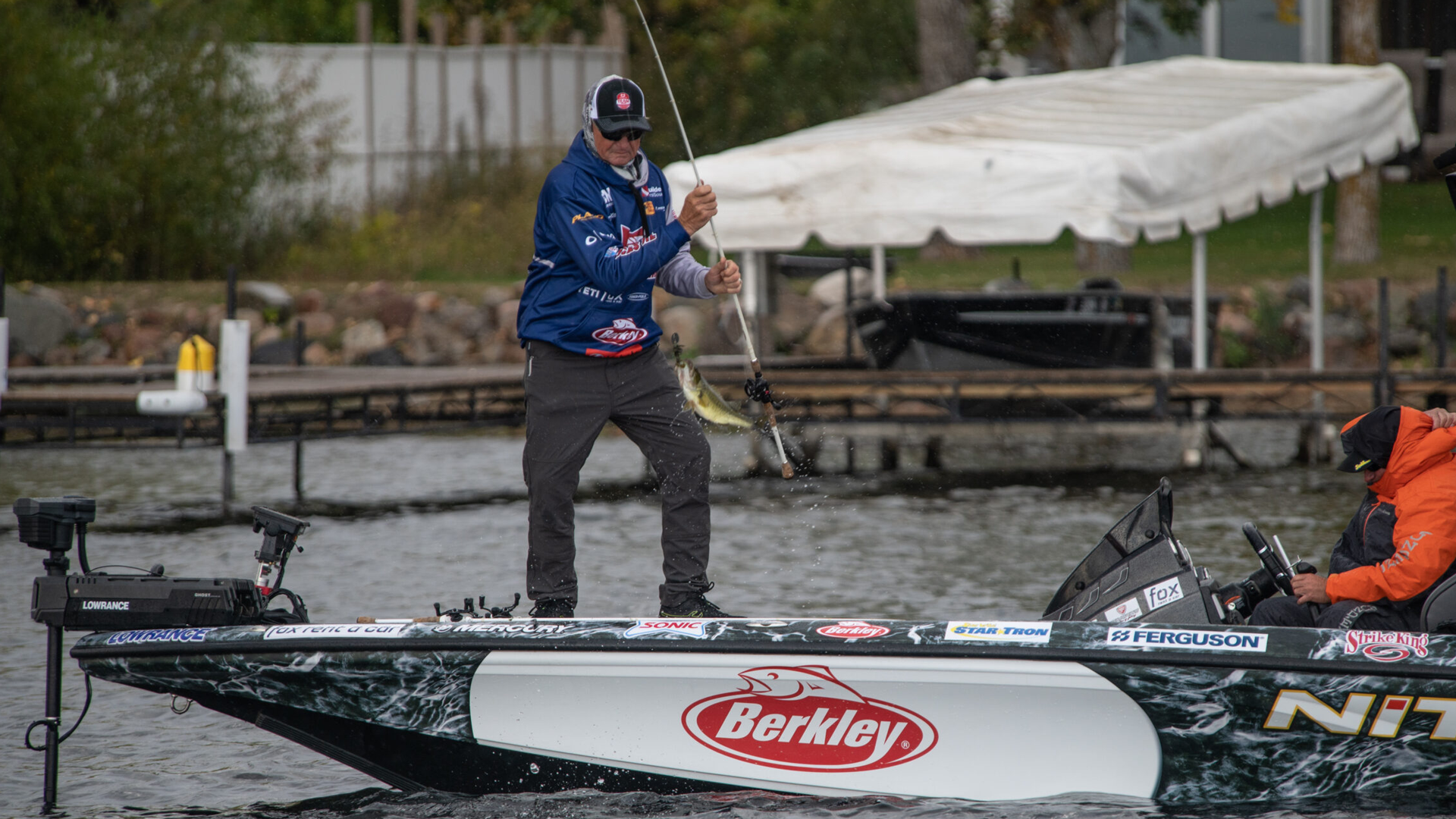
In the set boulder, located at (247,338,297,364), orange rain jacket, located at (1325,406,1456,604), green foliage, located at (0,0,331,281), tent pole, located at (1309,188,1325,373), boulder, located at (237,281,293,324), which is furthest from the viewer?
green foliage, located at (0,0,331,281)

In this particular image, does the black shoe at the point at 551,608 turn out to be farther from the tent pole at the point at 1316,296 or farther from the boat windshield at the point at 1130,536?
the tent pole at the point at 1316,296

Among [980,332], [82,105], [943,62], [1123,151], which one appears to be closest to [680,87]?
[943,62]

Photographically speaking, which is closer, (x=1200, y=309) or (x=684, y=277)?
(x=684, y=277)

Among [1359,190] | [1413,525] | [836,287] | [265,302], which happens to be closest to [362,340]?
[265,302]

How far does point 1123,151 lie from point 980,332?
2217 millimetres

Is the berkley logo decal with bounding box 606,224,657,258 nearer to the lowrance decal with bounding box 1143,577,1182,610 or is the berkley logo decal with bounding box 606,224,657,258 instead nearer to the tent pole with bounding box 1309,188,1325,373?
the lowrance decal with bounding box 1143,577,1182,610

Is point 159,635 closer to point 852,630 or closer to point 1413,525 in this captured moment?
point 852,630

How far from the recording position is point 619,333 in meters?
5.22

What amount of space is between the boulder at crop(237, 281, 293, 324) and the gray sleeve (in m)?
11.8

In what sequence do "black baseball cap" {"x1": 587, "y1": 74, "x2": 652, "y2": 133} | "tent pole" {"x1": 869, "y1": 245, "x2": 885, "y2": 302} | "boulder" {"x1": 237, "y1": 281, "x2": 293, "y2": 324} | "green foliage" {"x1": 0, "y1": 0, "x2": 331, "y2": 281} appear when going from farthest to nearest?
"green foliage" {"x1": 0, "y1": 0, "x2": 331, "y2": 281}, "boulder" {"x1": 237, "y1": 281, "x2": 293, "y2": 324}, "tent pole" {"x1": 869, "y1": 245, "x2": 885, "y2": 302}, "black baseball cap" {"x1": 587, "y1": 74, "x2": 652, "y2": 133}

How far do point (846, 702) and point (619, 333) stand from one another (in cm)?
143

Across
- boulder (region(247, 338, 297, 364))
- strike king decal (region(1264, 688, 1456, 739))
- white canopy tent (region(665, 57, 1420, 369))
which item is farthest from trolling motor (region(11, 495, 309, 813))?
boulder (region(247, 338, 297, 364))

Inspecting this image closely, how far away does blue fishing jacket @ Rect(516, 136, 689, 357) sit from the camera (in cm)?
502

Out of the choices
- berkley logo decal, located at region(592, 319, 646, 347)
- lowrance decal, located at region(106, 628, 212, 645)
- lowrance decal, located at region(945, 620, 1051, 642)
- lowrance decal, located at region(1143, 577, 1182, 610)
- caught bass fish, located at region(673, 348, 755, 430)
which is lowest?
lowrance decal, located at region(106, 628, 212, 645)
